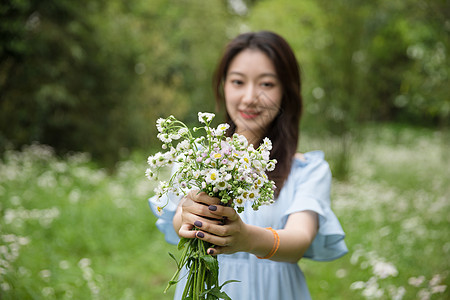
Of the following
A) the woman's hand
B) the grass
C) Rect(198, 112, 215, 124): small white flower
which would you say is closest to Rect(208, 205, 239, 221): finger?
the woman's hand

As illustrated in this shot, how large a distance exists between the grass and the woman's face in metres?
1.18

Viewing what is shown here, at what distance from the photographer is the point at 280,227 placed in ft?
4.92

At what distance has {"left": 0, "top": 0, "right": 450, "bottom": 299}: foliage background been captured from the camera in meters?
3.55

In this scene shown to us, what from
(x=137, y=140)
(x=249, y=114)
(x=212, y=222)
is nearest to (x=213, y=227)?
(x=212, y=222)

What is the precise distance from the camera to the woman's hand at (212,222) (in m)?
1.01

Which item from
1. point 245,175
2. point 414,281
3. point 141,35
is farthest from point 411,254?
point 141,35

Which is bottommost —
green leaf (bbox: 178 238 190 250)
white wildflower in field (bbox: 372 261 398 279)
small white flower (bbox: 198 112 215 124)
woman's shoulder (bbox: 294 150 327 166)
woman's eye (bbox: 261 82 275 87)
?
white wildflower in field (bbox: 372 261 398 279)

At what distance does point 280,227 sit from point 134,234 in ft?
11.0

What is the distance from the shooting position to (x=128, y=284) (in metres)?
3.66

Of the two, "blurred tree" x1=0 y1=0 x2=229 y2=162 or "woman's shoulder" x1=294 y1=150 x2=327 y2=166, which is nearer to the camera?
"woman's shoulder" x1=294 y1=150 x2=327 y2=166

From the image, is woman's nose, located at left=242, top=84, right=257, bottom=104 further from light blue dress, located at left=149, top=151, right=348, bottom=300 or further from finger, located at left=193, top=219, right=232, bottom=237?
finger, located at left=193, top=219, right=232, bottom=237

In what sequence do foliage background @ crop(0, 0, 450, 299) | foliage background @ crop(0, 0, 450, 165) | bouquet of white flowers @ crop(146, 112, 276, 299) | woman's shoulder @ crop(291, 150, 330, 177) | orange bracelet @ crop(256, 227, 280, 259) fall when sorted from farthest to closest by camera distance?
foliage background @ crop(0, 0, 450, 165), foliage background @ crop(0, 0, 450, 299), woman's shoulder @ crop(291, 150, 330, 177), orange bracelet @ crop(256, 227, 280, 259), bouquet of white flowers @ crop(146, 112, 276, 299)

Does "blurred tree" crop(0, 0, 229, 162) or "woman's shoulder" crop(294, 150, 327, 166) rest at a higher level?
"blurred tree" crop(0, 0, 229, 162)

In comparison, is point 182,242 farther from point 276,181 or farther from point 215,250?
point 276,181
